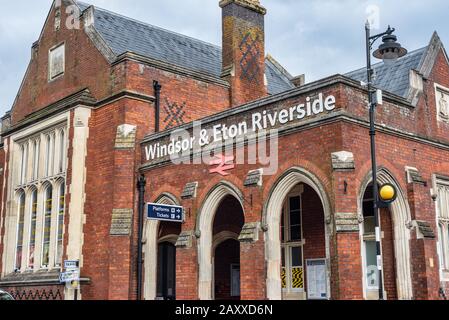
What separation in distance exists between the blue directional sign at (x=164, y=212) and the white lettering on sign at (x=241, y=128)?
183 cm

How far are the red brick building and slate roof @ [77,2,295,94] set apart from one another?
3.5 inches

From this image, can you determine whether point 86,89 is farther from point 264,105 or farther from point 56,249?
point 264,105

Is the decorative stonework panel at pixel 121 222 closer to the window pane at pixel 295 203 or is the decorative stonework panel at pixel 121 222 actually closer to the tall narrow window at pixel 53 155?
the tall narrow window at pixel 53 155

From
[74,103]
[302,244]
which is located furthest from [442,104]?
[74,103]

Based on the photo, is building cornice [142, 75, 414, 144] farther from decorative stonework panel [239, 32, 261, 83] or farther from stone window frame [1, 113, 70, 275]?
decorative stonework panel [239, 32, 261, 83]

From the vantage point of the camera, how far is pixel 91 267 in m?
18.9

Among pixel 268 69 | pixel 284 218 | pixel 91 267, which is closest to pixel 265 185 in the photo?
pixel 284 218

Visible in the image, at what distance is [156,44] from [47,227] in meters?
8.28

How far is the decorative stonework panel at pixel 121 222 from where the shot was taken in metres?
18.3

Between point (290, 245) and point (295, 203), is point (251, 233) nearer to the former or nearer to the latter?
point (290, 245)

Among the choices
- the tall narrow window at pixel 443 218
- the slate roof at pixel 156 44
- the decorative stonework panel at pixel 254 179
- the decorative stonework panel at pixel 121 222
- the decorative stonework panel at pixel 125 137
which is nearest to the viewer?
the decorative stonework panel at pixel 254 179

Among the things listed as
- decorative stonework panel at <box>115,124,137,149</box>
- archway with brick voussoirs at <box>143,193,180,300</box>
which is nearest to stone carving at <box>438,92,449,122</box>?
archway with brick voussoirs at <box>143,193,180,300</box>

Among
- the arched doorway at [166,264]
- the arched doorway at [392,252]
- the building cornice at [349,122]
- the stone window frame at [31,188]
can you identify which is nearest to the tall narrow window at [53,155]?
the stone window frame at [31,188]

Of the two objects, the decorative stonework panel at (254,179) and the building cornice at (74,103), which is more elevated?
the building cornice at (74,103)
